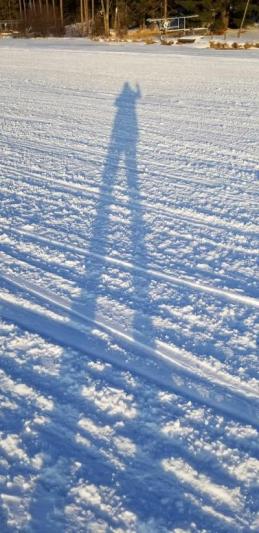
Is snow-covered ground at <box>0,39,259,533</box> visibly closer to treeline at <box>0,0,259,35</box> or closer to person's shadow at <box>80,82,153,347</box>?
person's shadow at <box>80,82,153,347</box>

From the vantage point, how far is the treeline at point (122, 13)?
3938 centimetres

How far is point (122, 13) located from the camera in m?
42.3

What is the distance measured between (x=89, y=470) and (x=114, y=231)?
276 cm

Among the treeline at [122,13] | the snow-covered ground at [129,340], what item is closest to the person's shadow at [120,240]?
the snow-covered ground at [129,340]

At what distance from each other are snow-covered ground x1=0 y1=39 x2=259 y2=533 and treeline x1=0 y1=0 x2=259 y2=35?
120ft

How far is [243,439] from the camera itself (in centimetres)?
261

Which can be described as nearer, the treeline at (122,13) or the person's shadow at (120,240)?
the person's shadow at (120,240)

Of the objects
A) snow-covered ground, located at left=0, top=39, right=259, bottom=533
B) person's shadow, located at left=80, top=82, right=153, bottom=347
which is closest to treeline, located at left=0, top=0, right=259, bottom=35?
person's shadow, located at left=80, top=82, right=153, bottom=347

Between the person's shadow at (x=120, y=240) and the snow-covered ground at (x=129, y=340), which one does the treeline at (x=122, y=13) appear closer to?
the person's shadow at (x=120, y=240)

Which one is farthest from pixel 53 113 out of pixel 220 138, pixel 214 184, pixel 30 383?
pixel 30 383

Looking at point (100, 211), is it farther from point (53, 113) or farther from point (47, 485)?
point (53, 113)

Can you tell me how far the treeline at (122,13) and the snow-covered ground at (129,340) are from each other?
120ft

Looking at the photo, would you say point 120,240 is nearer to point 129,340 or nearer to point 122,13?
point 129,340

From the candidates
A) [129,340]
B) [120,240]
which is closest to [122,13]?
[120,240]
